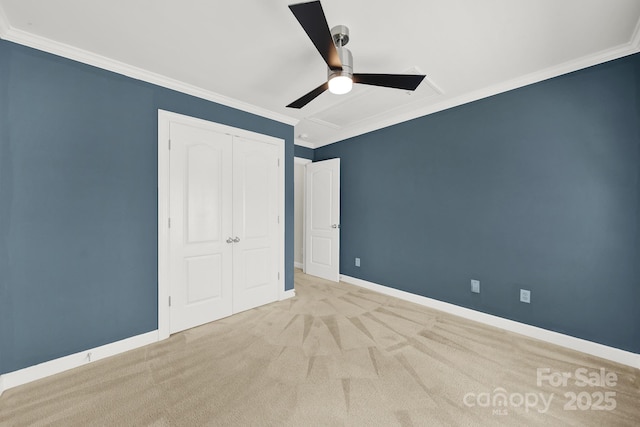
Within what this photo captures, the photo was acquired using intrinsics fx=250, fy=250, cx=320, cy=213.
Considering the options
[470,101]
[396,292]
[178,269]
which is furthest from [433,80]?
[178,269]

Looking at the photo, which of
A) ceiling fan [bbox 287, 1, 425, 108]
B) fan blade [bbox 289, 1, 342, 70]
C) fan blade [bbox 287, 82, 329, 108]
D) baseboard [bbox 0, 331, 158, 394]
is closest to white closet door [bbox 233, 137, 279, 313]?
baseboard [bbox 0, 331, 158, 394]

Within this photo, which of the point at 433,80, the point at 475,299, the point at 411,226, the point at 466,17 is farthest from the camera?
the point at 411,226

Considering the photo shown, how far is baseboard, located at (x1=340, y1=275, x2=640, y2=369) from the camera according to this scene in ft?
7.03

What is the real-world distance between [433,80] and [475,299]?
8.33 ft

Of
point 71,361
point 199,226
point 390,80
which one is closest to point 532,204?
point 390,80

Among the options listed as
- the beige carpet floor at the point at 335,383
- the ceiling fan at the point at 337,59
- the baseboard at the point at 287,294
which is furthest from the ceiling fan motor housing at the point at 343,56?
the baseboard at the point at 287,294

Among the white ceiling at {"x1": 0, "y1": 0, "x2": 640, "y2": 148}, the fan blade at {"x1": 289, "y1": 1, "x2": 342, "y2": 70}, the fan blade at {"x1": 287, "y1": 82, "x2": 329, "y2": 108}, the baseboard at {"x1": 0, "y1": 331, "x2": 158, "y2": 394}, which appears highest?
the white ceiling at {"x1": 0, "y1": 0, "x2": 640, "y2": 148}

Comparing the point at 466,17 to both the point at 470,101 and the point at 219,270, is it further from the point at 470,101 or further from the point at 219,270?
the point at 219,270

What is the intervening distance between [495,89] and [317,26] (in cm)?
241

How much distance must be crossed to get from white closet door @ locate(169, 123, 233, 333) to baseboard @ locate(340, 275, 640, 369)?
2469 mm

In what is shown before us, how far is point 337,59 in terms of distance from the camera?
167 centimetres

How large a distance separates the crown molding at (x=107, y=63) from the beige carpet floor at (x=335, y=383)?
2.64m

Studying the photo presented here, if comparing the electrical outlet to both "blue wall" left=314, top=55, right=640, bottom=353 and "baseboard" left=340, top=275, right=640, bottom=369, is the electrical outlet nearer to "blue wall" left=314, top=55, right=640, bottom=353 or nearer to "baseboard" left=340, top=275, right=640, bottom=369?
"blue wall" left=314, top=55, right=640, bottom=353

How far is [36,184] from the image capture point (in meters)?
1.99
